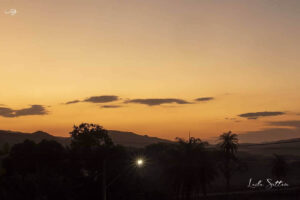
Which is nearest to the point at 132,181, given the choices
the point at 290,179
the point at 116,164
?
the point at 116,164

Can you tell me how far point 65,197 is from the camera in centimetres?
4588

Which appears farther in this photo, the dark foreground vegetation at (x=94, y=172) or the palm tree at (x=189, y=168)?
the palm tree at (x=189, y=168)

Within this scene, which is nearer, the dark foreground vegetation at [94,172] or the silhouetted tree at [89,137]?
the dark foreground vegetation at [94,172]

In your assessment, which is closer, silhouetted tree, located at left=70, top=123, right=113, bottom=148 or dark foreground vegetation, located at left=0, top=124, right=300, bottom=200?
dark foreground vegetation, located at left=0, top=124, right=300, bottom=200

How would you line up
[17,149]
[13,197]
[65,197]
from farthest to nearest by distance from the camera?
1. [17,149]
2. [65,197]
3. [13,197]

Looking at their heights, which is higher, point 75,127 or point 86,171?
point 75,127

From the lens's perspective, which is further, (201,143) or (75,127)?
(75,127)

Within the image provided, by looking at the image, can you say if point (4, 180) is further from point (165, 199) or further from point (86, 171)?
point (165, 199)

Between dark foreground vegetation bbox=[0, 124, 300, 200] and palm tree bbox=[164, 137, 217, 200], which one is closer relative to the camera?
dark foreground vegetation bbox=[0, 124, 300, 200]

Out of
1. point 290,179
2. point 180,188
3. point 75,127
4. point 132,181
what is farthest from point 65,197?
point 290,179

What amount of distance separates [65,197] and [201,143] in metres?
19.5

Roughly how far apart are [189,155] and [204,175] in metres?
3.02

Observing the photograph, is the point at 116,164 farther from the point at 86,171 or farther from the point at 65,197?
the point at 65,197

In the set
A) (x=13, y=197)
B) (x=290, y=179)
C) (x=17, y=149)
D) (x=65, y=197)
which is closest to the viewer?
(x=13, y=197)
